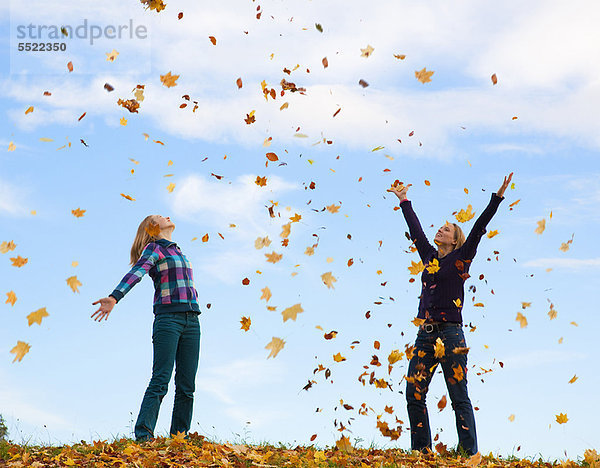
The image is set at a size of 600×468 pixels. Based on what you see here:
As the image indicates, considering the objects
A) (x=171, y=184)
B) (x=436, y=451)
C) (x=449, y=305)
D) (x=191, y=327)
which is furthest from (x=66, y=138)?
(x=436, y=451)

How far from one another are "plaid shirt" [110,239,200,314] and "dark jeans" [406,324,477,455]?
2405 millimetres

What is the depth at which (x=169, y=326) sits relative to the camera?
22.0 ft

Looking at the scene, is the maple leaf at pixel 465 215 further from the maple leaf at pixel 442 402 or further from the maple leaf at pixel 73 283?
the maple leaf at pixel 73 283

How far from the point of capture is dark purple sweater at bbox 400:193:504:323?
6.43 meters

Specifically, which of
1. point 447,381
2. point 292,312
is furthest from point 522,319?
point 292,312

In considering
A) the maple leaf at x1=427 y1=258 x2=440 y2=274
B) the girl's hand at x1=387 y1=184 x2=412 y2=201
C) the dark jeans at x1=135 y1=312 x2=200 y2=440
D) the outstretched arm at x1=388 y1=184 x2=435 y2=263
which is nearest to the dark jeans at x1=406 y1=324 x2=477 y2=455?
the maple leaf at x1=427 y1=258 x2=440 y2=274

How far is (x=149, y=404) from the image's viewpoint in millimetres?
6605

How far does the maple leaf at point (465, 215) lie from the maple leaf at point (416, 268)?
68cm

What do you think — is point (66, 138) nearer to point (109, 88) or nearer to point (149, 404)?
point (109, 88)

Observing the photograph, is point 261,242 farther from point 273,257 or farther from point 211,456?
point 211,456

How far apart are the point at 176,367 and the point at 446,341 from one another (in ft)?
9.52

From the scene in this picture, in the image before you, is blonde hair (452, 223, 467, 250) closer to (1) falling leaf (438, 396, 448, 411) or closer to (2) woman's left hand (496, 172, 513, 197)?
(2) woman's left hand (496, 172, 513, 197)

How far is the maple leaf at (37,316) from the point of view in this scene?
20.3ft

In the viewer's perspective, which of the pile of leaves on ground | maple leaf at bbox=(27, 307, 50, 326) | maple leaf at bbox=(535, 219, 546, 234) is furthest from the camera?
maple leaf at bbox=(535, 219, 546, 234)
